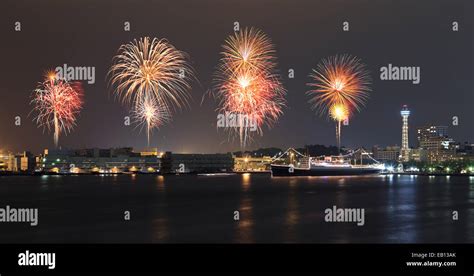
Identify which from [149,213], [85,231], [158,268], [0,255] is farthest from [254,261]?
[149,213]

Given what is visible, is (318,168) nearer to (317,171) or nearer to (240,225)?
(317,171)

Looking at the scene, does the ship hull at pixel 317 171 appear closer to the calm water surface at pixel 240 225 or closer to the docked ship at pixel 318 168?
the docked ship at pixel 318 168

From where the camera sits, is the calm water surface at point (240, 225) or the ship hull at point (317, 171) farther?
the ship hull at point (317, 171)

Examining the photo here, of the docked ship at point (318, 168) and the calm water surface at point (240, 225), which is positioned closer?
the calm water surface at point (240, 225)

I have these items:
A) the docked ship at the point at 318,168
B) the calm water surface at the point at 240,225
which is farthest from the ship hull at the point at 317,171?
the calm water surface at the point at 240,225

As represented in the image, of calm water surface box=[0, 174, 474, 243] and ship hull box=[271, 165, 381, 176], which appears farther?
ship hull box=[271, 165, 381, 176]

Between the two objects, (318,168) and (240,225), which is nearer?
(240,225)

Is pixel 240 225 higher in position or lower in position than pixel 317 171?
higher

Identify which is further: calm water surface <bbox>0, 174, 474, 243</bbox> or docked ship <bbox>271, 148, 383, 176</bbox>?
docked ship <bbox>271, 148, 383, 176</bbox>

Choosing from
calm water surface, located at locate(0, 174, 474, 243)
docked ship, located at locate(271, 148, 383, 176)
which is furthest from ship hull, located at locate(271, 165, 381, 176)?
calm water surface, located at locate(0, 174, 474, 243)

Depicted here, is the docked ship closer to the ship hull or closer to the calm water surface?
the ship hull

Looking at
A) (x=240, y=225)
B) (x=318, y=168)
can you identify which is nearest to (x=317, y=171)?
(x=318, y=168)
